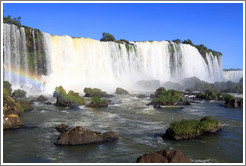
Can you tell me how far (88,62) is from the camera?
1714 inches

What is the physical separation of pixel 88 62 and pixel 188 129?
114 feet

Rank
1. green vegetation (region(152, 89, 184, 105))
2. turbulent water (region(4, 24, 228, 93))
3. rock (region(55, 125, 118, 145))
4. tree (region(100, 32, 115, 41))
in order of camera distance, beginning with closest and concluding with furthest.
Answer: rock (region(55, 125, 118, 145)) → green vegetation (region(152, 89, 184, 105)) → turbulent water (region(4, 24, 228, 93)) → tree (region(100, 32, 115, 41))

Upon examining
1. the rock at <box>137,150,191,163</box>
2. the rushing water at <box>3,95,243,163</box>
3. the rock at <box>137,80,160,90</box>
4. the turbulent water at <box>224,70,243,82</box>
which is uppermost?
the turbulent water at <box>224,70,243,82</box>

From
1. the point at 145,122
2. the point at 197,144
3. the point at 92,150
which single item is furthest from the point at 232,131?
the point at 92,150

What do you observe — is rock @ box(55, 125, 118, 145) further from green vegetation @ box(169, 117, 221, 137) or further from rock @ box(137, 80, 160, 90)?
rock @ box(137, 80, 160, 90)

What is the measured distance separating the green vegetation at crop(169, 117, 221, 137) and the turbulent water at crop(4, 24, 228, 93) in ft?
93.2

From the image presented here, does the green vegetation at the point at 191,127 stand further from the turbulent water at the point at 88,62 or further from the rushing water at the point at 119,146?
the turbulent water at the point at 88,62

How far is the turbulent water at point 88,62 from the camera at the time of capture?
3531 cm

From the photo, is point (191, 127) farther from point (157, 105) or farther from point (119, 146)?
point (157, 105)

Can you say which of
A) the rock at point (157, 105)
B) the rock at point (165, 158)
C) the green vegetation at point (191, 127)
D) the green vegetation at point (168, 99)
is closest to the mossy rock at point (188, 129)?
the green vegetation at point (191, 127)

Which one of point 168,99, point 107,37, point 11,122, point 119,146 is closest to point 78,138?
point 119,146

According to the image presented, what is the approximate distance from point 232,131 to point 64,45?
109ft

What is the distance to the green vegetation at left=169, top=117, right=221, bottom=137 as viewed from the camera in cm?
1042

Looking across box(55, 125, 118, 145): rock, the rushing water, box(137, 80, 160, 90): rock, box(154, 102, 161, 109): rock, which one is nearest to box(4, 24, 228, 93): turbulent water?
box(137, 80, 160, 90): rock
